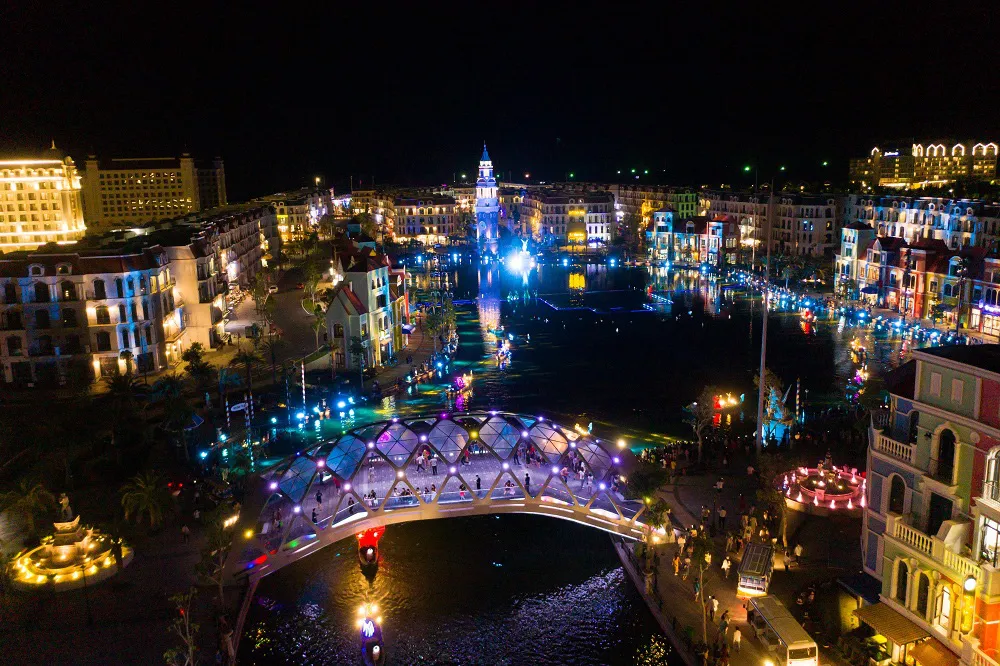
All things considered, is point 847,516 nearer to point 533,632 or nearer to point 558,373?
point 533,632

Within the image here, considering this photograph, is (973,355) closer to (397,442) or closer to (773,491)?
(773,491)

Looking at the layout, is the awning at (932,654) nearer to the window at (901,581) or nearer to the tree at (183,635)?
the window at (901,581)

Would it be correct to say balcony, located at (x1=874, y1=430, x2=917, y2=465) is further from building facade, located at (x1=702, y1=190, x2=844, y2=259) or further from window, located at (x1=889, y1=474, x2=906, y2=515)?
building facade, located at (x1=702, y1=190, x2=844, y2=259)

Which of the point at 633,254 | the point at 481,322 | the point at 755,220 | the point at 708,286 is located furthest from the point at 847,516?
the point at 633,254

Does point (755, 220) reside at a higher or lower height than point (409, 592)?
higher

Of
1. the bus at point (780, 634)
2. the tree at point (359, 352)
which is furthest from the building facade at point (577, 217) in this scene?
the bus at point (780, 634)

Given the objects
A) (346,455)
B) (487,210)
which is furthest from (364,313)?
(487,210)

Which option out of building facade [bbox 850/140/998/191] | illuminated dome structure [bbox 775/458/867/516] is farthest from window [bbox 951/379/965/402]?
building facade [bbox 850/140/998/191]
